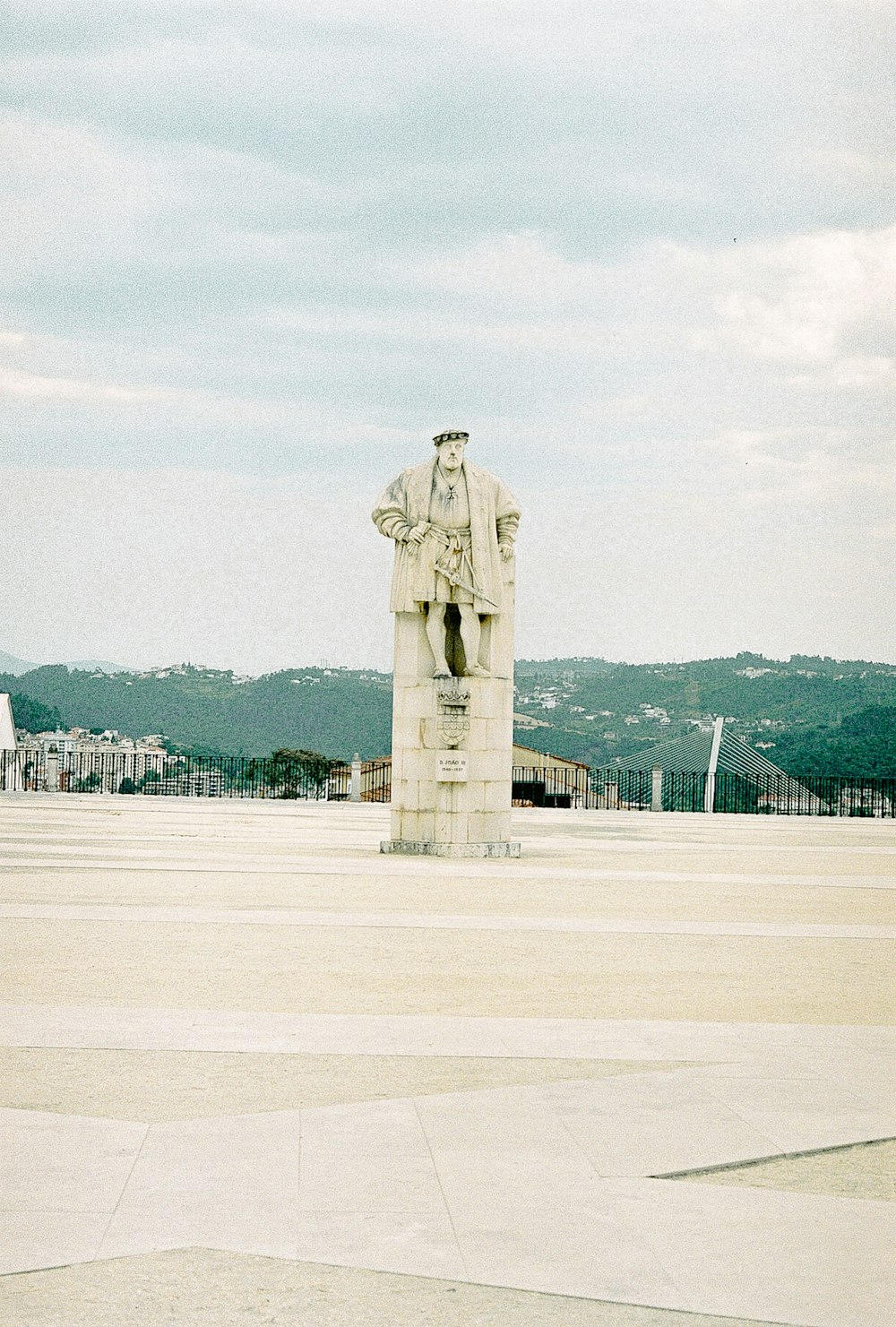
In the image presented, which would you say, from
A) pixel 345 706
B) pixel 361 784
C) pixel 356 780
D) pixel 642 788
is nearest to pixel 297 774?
pixel 361 784

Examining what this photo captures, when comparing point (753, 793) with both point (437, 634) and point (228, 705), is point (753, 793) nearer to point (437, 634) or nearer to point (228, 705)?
point (437, 634)

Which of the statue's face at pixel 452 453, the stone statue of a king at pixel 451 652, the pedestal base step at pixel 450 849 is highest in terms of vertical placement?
the statue's face at pixel 452 453

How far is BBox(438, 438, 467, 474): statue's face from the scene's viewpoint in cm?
1797

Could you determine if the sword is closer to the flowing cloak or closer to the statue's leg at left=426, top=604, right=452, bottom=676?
the flowing cloak

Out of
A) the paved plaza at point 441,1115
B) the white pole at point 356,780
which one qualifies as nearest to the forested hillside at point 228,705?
the white pole at point 356,780

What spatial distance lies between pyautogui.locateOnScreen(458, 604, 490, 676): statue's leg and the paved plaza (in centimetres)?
594

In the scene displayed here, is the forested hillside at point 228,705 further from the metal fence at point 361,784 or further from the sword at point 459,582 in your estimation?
the sword at point 459,582

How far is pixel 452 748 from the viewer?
707 inches

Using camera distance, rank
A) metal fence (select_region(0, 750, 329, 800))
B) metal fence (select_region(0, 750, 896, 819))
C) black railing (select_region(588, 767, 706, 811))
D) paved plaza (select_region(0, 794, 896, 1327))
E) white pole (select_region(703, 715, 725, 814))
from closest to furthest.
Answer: paved plaza (select_region(0, 794, 896, 1327)) < white pole (select_region(703, 715, 725, 814)) < metal fence (select_region(0, 750, 896, 819)) < black railing (select_region(588, 767, 706, 811)) < metal fence (select_region(0, 750, 329, 800))

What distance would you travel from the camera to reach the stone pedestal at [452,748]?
706 inches

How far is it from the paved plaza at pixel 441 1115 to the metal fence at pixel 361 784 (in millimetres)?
26688

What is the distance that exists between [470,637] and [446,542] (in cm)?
114

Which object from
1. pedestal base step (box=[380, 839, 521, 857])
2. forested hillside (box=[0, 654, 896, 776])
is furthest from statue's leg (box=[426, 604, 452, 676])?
forested hillside (box=[0, 654, 896, 776])

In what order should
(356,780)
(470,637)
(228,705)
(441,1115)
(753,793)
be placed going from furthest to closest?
(228,705), (753,793), (356,780), (470,637), (441,1115)
